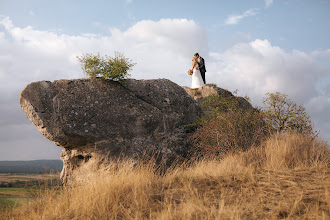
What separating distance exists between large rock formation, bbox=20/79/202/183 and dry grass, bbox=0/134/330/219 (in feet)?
9.79

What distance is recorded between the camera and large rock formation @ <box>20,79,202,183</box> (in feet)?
30.7

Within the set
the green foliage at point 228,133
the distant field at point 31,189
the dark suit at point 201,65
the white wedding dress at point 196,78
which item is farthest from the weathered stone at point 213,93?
the distant field at point 31,189

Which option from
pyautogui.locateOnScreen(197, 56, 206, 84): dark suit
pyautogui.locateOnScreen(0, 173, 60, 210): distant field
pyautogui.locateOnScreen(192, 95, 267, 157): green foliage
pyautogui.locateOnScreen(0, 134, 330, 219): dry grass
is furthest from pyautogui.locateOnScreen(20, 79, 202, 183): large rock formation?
pyautogui.locateOnScreen(197, 56, 206, 84): dark suit

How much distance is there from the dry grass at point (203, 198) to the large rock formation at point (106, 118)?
2.98 metres

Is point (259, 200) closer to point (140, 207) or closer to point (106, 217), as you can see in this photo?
point (140, 207)

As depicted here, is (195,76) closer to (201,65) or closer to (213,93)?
(201,65)

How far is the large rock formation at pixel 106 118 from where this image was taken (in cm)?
937

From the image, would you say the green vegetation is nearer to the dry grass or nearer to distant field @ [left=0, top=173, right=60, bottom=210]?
the dry grass

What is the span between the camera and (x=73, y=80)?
400 inches

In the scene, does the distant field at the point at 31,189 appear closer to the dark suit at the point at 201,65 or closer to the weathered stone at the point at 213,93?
the weathered stone at the point at 213,93

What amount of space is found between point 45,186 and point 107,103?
3865 millimetres

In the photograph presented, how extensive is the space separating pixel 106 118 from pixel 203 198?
541cm

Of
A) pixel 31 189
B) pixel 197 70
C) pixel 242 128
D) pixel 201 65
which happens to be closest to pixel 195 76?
pixel 197 70

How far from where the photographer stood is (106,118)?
9906 mm
